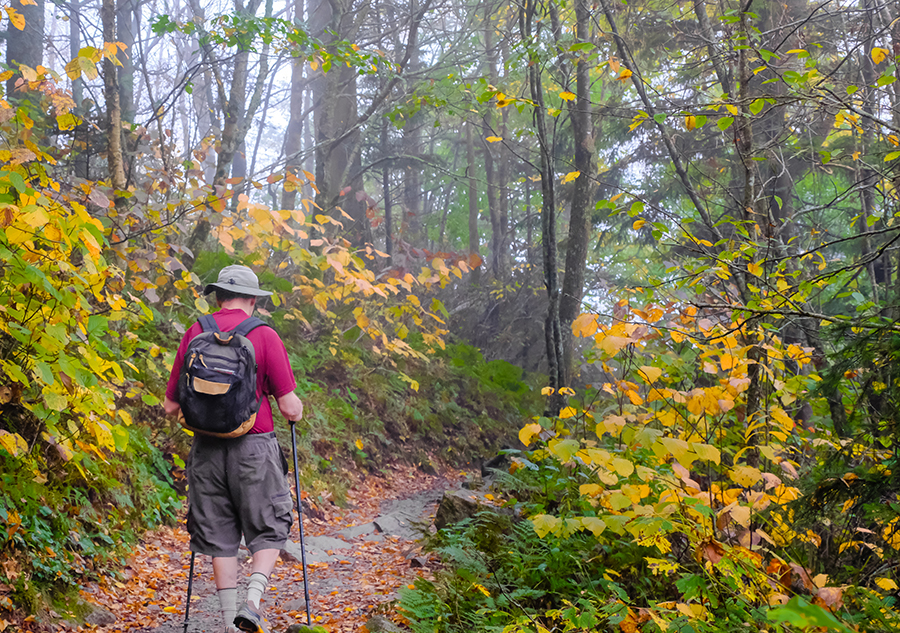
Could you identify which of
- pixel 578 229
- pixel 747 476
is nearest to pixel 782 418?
pixel 747 476

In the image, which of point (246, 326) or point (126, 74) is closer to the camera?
point (246, 326)

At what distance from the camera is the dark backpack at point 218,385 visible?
3.11 meters

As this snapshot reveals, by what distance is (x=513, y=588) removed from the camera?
12.1 ft

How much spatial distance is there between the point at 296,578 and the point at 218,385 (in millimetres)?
2521

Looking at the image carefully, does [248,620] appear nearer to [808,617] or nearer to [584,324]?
[584,324]

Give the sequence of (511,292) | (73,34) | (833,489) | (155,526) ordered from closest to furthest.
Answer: (833,489), (155,526), (511,292), (73,34)

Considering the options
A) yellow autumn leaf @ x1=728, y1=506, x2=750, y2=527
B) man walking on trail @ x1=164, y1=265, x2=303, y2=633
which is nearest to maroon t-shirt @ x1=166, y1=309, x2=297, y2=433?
man walking on trail @ x1=164, y1=265, x2=303, y2=633

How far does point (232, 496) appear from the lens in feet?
10.9

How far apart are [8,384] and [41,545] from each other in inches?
40.2

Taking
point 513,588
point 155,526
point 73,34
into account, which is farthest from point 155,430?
point 73,34

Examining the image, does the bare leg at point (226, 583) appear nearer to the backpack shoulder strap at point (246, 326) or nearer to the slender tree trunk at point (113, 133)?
the backpack shoulder strap at point (246, 326)

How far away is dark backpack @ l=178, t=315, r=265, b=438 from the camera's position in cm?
311

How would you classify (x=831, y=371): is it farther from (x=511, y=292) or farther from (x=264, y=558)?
(x=511, y=292)

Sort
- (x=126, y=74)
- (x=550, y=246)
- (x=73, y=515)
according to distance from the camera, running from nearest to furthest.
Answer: (x=73, y=515), (x=550, y=246), (x=126, y=74)
